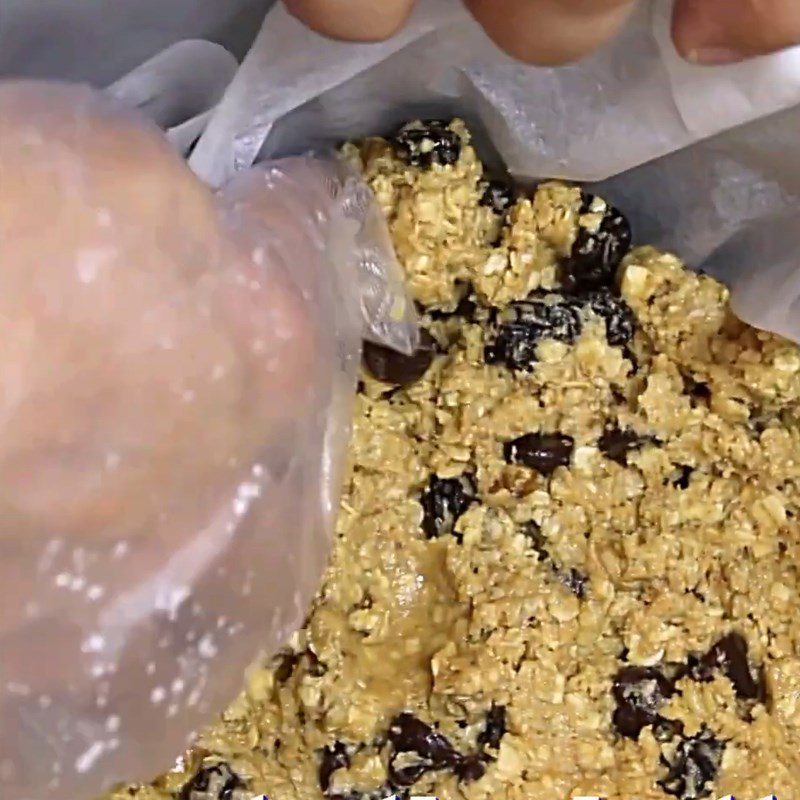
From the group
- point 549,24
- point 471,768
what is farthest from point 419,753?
point 549,24

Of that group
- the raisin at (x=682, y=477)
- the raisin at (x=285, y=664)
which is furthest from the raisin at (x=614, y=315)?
the raisin at (x=285, y=664)

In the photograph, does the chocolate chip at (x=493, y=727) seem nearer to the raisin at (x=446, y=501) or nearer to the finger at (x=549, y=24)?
the raisin at (x=446, y=501)

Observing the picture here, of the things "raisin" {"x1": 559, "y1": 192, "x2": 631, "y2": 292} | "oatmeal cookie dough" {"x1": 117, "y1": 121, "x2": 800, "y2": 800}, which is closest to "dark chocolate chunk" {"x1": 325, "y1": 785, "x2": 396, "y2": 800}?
"oatmeal cookie dough" {"x1": 117, "y1": 121, "x2": 800, "y2": 800}

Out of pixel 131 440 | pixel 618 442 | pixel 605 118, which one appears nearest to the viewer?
pixel 131 440

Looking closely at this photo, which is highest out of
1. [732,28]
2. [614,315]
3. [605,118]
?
[732,28]

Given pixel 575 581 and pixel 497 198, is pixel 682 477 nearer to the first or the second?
pixel 575 581

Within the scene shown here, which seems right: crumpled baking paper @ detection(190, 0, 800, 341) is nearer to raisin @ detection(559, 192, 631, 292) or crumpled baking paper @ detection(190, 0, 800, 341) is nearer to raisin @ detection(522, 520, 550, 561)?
raisin @ detection(559, 192, 631, 292)

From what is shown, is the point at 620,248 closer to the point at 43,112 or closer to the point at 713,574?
the point at 713,574
